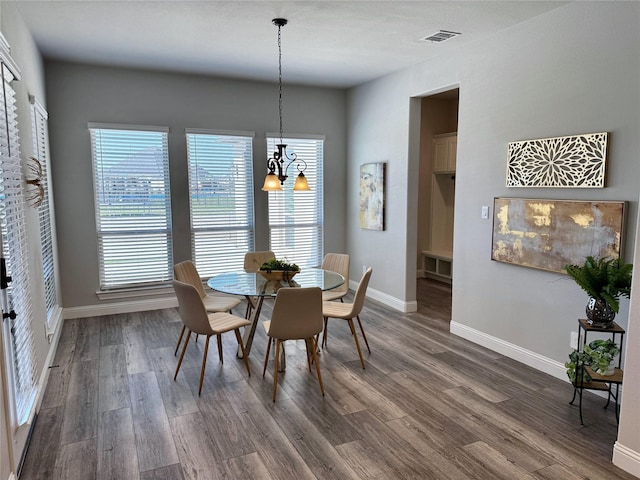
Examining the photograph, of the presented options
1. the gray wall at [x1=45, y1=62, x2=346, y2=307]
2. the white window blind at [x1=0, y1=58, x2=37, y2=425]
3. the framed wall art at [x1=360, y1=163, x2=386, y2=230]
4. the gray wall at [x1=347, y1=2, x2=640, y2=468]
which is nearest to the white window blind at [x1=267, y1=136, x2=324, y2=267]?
the gray wall at [x1=45, y1=62, x2=346, y2=307]

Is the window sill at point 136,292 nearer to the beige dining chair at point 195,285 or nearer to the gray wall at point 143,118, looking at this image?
the gray wall at point 143,118

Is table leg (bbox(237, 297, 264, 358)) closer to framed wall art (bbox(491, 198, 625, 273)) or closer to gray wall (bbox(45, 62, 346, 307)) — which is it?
gray wall (bbox(45, 62, 346, 307))

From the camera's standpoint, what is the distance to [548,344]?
3564 mm

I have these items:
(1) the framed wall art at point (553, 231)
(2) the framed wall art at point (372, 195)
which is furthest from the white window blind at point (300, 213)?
(1) the framed wall art at point (553, 231)

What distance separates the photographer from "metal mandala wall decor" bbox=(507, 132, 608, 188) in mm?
3082

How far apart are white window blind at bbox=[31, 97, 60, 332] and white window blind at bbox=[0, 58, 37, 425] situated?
38.5 inches

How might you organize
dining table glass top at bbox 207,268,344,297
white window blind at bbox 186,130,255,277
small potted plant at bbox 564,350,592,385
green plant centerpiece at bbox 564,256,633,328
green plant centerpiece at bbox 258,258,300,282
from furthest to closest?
white window blind at bbox 186,130,255,277, green plant centerpiece at bbox 258,258,300,282, dining table glass top at bbox 207,268,344,297, small potted plant at bbox 564,350,592,385, green plant centerpiece at bbox 564,256,633,328

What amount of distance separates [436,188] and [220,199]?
3488 millimetres

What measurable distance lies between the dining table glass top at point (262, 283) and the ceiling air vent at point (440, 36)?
2.30 metres

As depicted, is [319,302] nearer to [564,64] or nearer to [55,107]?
[564,64]

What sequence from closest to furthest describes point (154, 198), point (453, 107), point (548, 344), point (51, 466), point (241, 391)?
point (51, 466), point (241, 391), point (548, 344), point (154, 198), point (453, 107)

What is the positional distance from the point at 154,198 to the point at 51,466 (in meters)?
3.43


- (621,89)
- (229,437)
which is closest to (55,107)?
(229,437)

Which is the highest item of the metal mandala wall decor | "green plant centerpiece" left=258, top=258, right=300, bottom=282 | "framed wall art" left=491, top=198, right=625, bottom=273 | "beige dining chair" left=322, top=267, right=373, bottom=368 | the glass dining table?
the metal mandala wall decor
